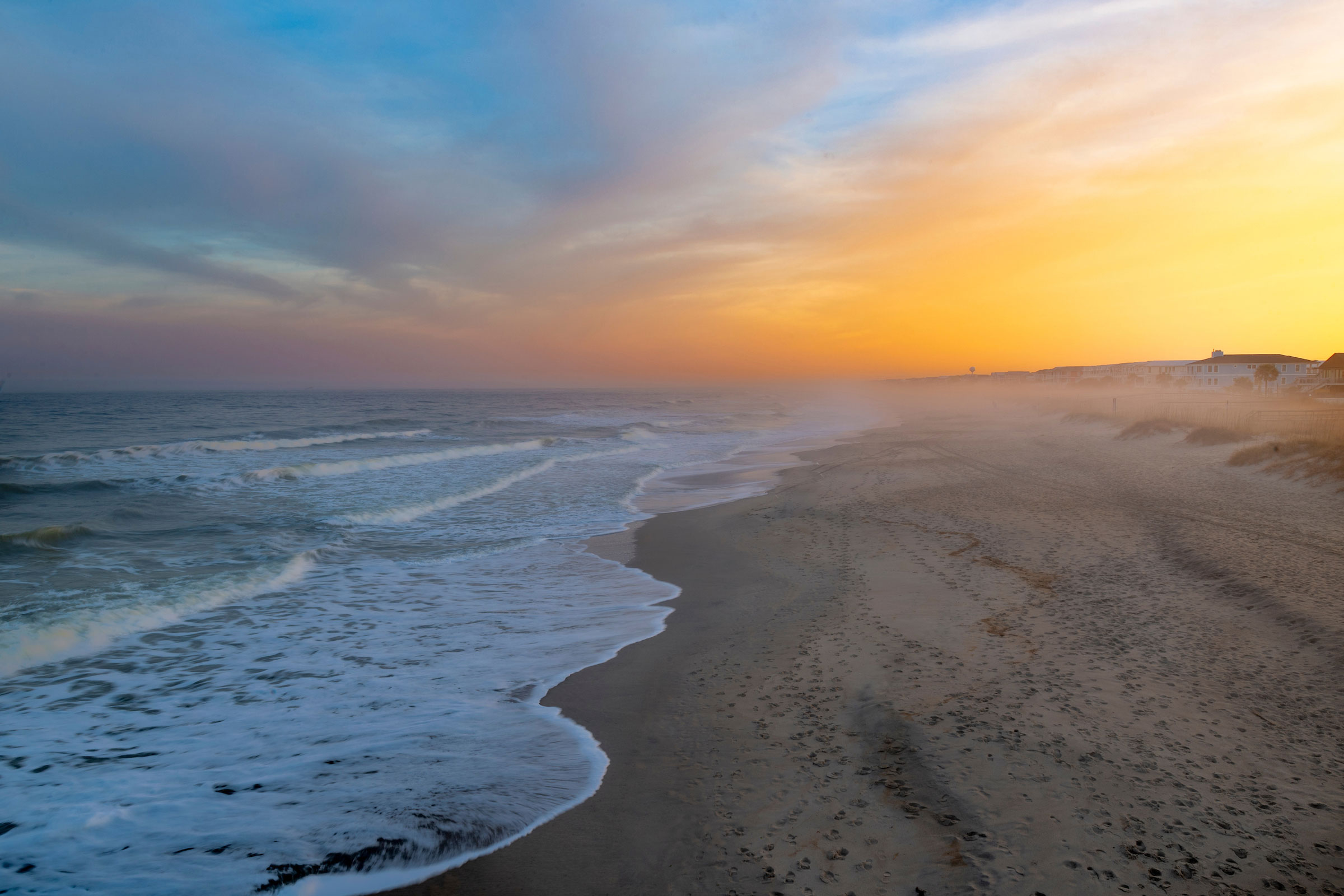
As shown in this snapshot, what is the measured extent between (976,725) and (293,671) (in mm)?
6311

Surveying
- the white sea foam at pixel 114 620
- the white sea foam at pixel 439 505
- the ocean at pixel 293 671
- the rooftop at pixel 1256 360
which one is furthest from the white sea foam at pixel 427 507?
the rooftop at pixel 1256 360

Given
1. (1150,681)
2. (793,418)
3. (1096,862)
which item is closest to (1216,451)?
(1150,681)

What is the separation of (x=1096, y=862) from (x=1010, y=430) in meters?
34.7

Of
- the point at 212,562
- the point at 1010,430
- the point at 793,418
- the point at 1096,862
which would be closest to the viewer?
the point at 1096,862

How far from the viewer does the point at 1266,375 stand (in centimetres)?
7106

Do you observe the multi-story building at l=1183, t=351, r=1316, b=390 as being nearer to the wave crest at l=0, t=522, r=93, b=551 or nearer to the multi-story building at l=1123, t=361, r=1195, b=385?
the multi-story building at l=1123, t=361, r=1195, b=385

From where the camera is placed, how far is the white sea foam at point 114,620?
7.10m

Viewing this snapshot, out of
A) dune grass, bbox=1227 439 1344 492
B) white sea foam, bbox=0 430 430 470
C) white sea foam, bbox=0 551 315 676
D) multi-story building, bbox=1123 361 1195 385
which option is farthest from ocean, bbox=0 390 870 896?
multi-story building, bbox=1123 361 1195 385

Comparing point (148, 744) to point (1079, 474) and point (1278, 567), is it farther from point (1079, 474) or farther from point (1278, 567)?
point (1079, 474)

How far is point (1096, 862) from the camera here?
3.25 metres

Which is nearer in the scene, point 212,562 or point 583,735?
point 583,735

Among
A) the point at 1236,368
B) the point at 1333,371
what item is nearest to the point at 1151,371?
the point at 1236,368

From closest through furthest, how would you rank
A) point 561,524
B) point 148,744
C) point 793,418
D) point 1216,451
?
point 148,744, point 561,524, point 1216,451, point 793,418

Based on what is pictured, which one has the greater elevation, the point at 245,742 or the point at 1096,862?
the point at 1096,862
